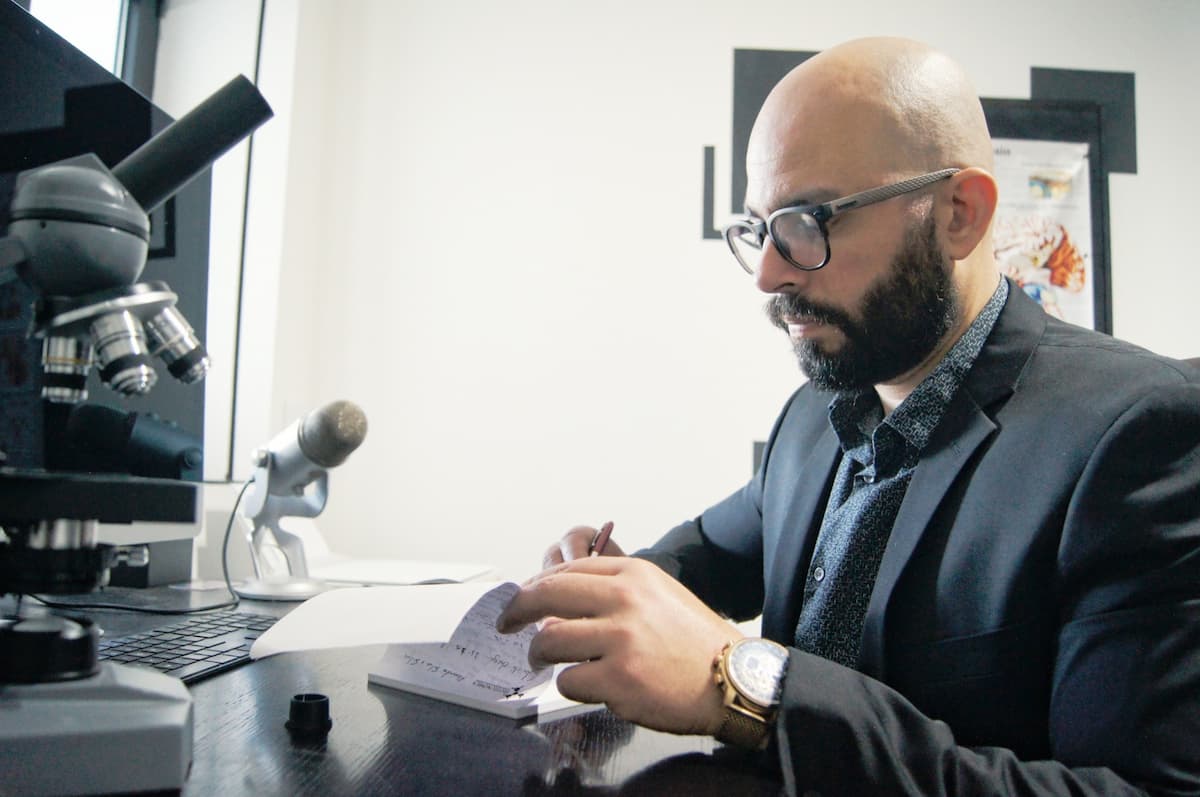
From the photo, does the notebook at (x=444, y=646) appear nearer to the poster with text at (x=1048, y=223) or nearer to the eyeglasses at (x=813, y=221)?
the eyeglasses at (x=813, y=221)

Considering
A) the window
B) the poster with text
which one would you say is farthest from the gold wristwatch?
the poster with text

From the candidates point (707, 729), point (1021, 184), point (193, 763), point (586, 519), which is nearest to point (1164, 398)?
point (707, 729)

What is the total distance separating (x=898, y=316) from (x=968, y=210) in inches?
6.2

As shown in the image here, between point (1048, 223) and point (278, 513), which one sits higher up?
point (1048, 223)

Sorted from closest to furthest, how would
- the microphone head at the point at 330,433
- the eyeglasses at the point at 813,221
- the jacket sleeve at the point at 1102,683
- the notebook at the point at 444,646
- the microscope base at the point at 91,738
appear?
1. the microscope base at the point at 91,738
2. the jacket sleeve at the point at 1102,683
3. the notebook at the point at 444,646
4. the eyeglasses at the point at 813,221
5. the microphone head at the point at 330,433

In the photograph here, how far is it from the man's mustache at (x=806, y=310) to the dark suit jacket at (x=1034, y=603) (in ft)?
0.52

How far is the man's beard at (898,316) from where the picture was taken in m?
0.96

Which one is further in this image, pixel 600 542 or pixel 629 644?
pixel 600 542

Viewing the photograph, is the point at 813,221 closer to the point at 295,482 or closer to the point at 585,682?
the point at 585,682

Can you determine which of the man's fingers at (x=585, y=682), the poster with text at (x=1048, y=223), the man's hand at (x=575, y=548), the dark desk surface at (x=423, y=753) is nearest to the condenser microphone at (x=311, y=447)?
the man's hand at (x=575, y=548)

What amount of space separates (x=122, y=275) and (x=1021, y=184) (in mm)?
2182

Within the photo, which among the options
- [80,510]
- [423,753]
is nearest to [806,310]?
[423,753]

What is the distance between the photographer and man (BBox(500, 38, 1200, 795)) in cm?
59

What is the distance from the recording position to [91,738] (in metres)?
0.45
